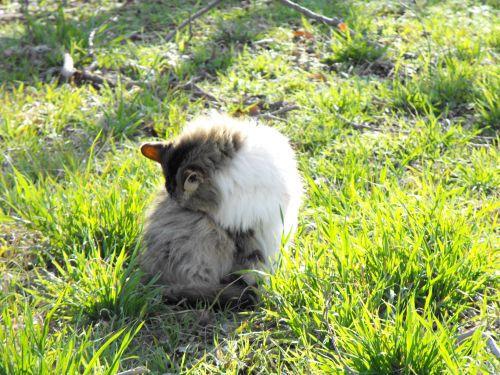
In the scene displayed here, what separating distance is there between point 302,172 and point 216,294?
4.31 feet

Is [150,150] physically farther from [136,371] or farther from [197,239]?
[136,371]

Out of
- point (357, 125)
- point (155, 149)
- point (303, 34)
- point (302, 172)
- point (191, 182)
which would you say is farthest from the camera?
point (303, 34)

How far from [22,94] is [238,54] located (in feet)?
6.46

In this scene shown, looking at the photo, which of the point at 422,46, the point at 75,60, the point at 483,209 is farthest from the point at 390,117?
the point at 75,60

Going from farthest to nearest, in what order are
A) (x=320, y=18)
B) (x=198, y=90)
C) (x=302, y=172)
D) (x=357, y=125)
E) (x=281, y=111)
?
(x=320, y=18) → (x=198, y=90) → (x=281, y=111) → (x=357, y=125) → (x=302, y=172)

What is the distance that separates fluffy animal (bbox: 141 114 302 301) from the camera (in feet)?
10.6

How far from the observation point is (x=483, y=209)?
140 inches

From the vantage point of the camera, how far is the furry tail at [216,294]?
3.23 m

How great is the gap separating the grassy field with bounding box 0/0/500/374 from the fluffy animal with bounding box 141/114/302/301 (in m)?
0.14

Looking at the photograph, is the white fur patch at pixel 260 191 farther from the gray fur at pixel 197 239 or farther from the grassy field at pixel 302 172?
the grassy field at pixel 302 172

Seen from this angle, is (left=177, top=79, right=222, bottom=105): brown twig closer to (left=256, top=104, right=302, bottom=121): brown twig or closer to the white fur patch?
(left=256, top=104, right=302, bottom=121): brown twig

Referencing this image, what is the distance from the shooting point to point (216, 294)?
324 cm

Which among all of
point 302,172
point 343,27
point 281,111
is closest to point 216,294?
point 302,172

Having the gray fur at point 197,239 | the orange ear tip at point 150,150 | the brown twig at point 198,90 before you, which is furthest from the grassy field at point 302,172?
the orange ear tip at point 150,150
